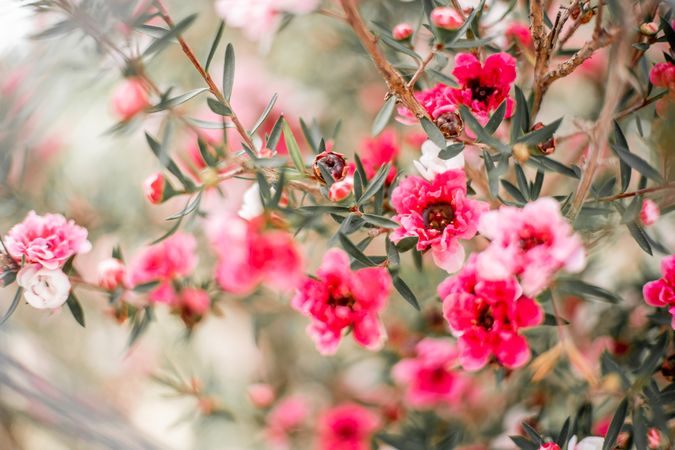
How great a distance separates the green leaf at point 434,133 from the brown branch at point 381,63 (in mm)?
12

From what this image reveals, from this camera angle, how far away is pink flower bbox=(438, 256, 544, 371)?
0.47 meters

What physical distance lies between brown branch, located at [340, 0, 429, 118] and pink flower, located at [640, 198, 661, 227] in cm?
21

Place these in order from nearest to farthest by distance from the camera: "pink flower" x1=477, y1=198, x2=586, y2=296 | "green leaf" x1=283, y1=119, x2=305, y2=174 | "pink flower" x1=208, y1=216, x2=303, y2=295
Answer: "pink flower" x1=477, y1=198, x2=586, y2=296 → "green leaf" x1=283, y1=119, x2=305, y2=174 → "pink flower" x1=208, y1=216, x2=303, y2=295

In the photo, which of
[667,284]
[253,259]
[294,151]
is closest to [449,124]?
[294,151]

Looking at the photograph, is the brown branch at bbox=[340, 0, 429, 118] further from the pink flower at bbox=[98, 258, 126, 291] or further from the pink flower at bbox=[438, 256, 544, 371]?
the pink flower at bbox=[98, 258, 126, 291]

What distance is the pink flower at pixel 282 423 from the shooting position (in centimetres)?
92

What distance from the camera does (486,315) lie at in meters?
0.50

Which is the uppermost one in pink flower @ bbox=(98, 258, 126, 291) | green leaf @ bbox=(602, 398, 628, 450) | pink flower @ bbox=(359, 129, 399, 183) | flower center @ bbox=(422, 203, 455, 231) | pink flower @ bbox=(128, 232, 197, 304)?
flower center @ bbox=(422, 203, 455, 231)

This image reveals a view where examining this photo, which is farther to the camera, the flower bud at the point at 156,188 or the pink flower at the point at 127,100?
the pink flower at the point at 127,100

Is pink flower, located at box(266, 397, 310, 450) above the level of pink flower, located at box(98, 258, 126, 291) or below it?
below

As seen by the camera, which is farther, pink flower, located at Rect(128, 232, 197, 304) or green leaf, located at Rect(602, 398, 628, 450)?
pink flower, located at Rect(128, 232, 197, 304)

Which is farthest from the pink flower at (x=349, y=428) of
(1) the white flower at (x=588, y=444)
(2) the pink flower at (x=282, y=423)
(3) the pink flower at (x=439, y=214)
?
(3) the pink flower at (x=439, y=214)

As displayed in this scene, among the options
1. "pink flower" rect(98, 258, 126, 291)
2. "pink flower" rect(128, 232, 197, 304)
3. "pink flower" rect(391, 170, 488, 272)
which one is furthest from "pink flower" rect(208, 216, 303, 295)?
"pink flower" rect(391, 170, 488, 272)

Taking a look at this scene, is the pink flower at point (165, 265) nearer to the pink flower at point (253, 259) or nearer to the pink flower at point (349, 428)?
the pink flower at point (253, 259)
